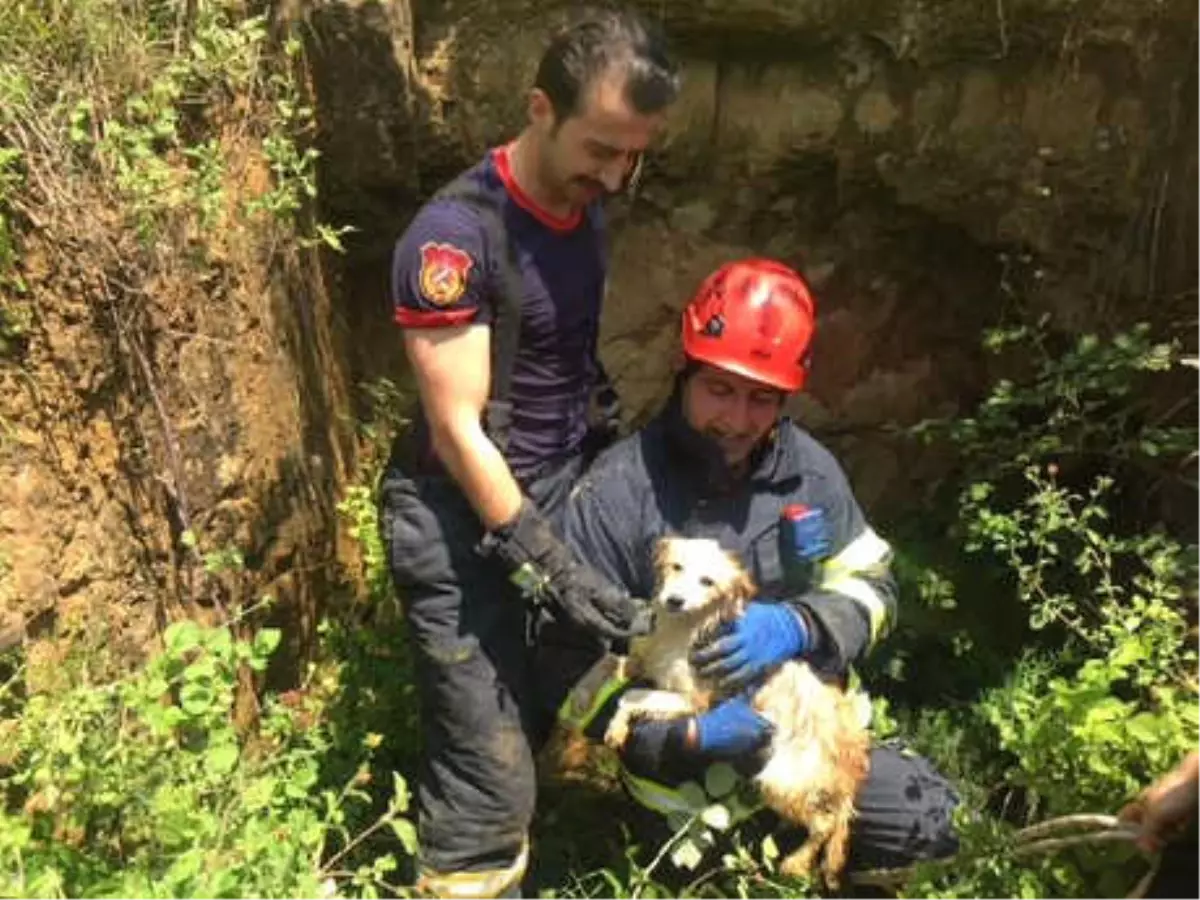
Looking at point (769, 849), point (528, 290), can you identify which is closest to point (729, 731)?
point (769, 849)

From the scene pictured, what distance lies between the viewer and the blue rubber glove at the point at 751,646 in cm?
295

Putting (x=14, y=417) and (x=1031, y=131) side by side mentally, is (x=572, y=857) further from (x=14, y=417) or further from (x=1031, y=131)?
(x=1031, y=131)

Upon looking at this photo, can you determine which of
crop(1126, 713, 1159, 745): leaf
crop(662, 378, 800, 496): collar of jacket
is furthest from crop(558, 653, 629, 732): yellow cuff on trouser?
crop(1126, 713, 1159, 745): leaf

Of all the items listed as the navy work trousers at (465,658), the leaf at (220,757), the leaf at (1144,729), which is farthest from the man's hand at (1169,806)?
the leaf at (220,757)

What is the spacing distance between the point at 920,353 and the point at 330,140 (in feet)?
7.46

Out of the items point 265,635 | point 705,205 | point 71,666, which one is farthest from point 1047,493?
point 71,666

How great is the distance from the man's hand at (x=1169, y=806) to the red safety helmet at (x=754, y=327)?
1.18m

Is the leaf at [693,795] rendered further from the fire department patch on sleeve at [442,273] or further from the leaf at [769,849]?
the fire department patch on sleeve at [442,273]

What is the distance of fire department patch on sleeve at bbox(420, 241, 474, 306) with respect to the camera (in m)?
2.75

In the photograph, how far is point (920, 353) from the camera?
4.77 meters

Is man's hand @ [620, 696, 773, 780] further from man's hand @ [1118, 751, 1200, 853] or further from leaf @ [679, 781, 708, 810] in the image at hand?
man's hand @ [1118, 751, 1200, 853]

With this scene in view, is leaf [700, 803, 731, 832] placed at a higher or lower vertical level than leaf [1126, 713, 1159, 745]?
lower

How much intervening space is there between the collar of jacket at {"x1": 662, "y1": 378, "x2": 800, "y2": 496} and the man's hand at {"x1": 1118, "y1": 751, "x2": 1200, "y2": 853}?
44.7 inches

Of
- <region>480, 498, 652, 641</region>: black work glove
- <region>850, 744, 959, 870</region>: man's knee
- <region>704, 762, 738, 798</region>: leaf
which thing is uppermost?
<region>480, 498, 652, 641</region>: black work glove
